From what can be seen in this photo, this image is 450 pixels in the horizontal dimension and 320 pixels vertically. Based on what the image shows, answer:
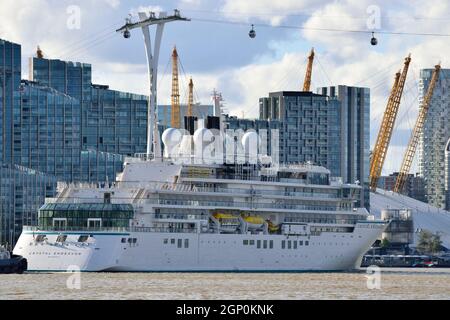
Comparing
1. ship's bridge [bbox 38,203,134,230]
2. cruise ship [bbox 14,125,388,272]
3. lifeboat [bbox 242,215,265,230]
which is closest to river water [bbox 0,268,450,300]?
cruise ship [bbox 14,125,388,272]

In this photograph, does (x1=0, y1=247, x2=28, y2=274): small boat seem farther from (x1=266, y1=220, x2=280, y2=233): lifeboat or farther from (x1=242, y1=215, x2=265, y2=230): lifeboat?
(x1=266, y1=220, x2=280, y2=233): lifeboat

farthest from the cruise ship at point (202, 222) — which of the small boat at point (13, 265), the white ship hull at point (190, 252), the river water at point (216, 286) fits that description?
the river water at point (216, 286)

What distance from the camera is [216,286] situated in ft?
357

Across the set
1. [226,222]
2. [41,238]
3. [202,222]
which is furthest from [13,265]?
[226,222]

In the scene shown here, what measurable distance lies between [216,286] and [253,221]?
105 ft

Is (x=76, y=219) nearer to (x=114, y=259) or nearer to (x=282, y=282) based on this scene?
(x=114, y=259)

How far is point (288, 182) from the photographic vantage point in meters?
145

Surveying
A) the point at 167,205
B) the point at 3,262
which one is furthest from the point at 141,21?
the point at 3,262

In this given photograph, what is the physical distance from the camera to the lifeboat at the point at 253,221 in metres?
140

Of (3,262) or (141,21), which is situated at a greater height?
(141,21)

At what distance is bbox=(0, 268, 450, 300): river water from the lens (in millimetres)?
97938

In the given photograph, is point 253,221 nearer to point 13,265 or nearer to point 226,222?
point 226,222
